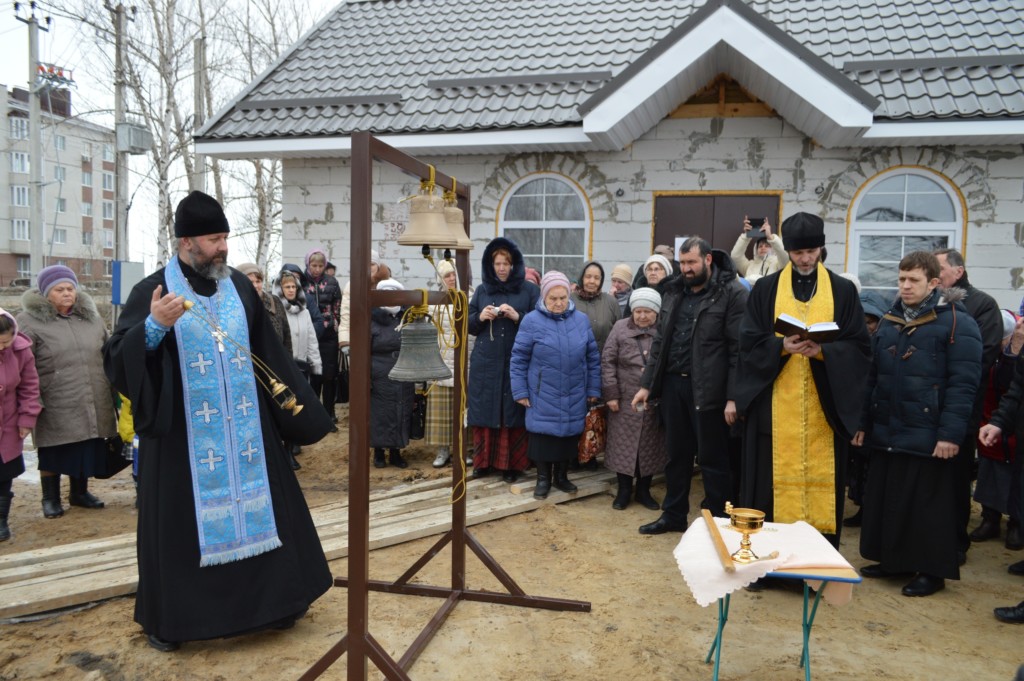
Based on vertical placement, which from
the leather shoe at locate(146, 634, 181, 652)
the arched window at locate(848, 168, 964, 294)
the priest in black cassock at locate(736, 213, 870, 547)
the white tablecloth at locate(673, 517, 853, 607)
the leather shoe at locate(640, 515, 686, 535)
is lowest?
the leather shoe at locate(146, 634, 181, 652)

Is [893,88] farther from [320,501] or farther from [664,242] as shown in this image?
[320,501]

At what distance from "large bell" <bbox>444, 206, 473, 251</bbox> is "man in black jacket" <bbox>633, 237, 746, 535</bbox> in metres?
1.93

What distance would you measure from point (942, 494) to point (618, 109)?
4928mm

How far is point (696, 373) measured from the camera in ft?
16.8

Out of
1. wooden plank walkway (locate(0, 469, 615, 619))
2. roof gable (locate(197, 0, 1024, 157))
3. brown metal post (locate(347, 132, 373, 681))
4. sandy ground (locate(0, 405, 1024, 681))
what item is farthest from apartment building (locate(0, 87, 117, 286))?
brown metal post (locate(347, 132, 373, 681))

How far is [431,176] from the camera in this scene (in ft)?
11.6

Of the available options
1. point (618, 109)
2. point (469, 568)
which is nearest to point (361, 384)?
point (469, 568)

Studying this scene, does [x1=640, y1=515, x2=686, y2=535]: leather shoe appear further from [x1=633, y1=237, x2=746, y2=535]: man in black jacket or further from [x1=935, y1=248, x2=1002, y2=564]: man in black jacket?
[x1=935, y1=248, x2=1002, y2=564]: man in black jacket

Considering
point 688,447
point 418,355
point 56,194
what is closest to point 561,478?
point 688,447

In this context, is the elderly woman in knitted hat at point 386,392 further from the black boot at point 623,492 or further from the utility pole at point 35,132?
the utility pole at point 35,132

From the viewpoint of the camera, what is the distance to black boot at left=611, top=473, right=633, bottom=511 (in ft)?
19.8

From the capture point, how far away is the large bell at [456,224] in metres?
3.68

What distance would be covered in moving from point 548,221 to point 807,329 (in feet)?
17.6

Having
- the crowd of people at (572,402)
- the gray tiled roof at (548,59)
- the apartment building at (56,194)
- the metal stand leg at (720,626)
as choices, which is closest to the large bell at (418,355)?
the crowd of people at (572,402)
